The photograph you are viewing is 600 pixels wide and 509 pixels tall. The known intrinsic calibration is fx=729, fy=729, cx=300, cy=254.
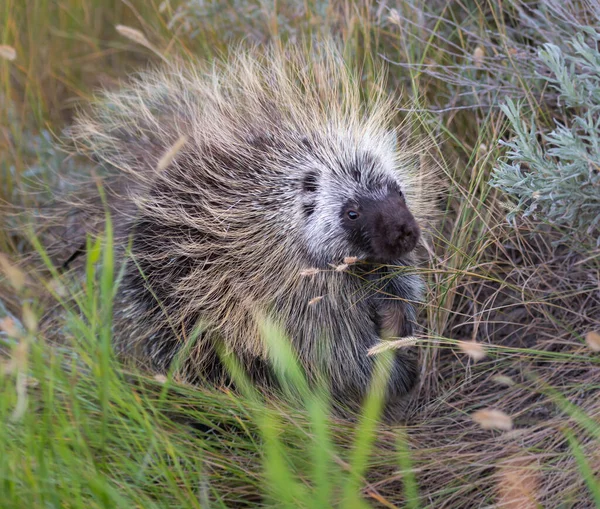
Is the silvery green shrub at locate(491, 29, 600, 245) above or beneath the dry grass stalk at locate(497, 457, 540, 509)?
above

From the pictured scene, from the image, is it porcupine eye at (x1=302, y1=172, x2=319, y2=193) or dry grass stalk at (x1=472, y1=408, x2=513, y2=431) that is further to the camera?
porcupine eye at (x1=302, y1=172, x2=319, y2=193)

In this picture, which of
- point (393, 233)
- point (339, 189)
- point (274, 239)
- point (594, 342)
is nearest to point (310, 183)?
point (339, 189)

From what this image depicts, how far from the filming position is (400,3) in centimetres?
293

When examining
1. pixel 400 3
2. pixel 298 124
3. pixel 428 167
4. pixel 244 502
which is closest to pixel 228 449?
pixel 244 502

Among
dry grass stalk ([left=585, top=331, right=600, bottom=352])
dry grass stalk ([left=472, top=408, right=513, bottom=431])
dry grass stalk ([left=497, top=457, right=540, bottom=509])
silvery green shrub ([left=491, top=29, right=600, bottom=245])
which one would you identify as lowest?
dry grass stalk ([left=497, top=457, right=540, bottom=509])

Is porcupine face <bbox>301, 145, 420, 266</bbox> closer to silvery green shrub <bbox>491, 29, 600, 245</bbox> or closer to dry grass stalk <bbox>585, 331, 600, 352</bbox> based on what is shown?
silvery green shrub <bbox>491, 29, 600, 245</bbox>

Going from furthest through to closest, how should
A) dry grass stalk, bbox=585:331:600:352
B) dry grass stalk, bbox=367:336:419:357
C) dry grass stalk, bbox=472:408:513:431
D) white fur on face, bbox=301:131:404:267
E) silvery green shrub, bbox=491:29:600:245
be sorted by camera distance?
white fur on face, bbox=301:131:404:267 → silvery green shrub, bbox=491:29:600:245 → dry grass stalk, bbox=367:336:419:357 → dry grass stalk, bbox=585:331:600:352 → dry grass stalk, bbox=472:408:513:431

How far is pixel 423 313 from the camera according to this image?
256 centimetres

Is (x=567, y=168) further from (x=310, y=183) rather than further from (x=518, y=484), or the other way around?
(x=518, y=484)

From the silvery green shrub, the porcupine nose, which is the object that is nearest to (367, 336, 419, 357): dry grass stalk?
the porcupine nose

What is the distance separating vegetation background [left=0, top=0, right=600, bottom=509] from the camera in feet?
5.16

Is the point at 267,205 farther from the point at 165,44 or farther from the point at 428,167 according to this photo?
the point at 165,44

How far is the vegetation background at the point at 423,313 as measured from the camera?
5.16 feet

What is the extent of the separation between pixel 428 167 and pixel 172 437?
1334 mm
